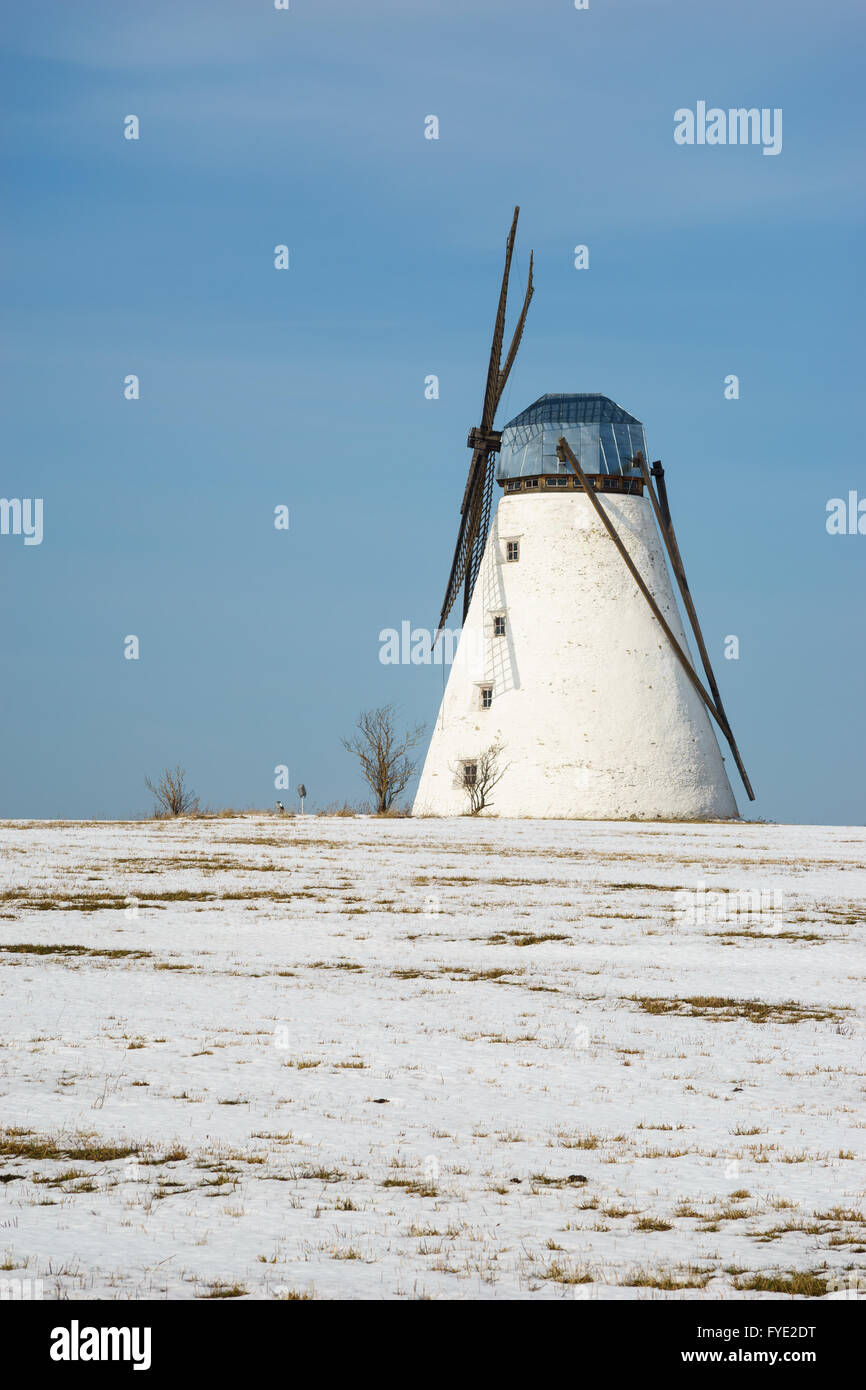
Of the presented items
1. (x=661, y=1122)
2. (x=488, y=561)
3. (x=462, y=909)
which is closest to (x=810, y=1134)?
(x=661, y=1122)

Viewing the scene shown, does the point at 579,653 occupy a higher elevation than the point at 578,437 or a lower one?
lower

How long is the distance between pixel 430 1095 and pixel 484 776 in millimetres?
38577

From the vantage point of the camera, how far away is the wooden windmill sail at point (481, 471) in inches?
2077

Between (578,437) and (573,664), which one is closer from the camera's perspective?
(573,664)

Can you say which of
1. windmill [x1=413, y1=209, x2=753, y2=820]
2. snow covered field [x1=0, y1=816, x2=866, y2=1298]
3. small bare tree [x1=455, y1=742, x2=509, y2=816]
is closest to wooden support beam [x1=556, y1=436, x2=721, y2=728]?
windmill [x1=413, y1=209, x2=753, y2=820]

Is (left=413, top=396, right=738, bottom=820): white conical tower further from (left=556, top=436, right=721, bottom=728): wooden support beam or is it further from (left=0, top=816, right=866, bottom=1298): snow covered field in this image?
(left=0, top=816, right=866, bottom=1298): snow covered field

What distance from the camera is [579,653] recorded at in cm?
4794

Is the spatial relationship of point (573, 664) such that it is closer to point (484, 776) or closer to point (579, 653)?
point (579, 653)

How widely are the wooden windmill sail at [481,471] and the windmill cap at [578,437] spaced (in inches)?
67.4

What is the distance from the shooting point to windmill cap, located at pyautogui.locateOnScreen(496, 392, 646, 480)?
49875mm

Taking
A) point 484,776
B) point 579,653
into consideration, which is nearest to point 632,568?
point 579,653

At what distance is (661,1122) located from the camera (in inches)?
356

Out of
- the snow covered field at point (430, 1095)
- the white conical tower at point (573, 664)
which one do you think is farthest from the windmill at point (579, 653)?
the snow covered field at point (430, 1095)

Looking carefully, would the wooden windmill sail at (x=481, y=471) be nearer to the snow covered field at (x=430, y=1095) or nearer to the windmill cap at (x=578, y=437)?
the windmill cap at (x=578, y=437)
